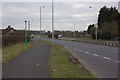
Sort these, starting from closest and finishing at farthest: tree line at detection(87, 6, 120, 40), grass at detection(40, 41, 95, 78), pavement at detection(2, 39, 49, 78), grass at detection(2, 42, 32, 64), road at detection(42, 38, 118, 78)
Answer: grass at detection(40, 41, 95, 78) → pavement at detection(2, 39, 49, 78) → road at detection(42, 38, 118, 78) → grass at detection(2, 42, 32, 64) → tree line at detection(87, 6, 120, 40)

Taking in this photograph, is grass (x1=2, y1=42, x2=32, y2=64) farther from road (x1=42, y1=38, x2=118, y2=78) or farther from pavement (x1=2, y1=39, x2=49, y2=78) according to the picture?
road (x1=42, y1=38, x2=118, y2=78)

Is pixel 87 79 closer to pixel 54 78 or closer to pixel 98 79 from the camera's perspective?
pixel 98 79

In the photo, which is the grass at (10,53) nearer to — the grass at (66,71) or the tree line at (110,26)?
the grass at (66,71)

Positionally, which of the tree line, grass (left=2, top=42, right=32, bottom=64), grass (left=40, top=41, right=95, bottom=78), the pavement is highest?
the tree line

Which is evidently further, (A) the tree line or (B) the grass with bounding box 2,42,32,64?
(A) the tree line

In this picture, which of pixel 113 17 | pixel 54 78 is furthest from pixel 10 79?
pixel 113 17

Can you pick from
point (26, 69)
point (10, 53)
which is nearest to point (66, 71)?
point (26, 69)

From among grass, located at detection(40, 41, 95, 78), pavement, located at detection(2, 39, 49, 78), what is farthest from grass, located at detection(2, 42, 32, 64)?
grass, located at detection(40, 41, 95, 78)

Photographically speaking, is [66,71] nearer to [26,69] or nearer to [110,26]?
[26,69]

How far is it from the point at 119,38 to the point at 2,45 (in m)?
41.9

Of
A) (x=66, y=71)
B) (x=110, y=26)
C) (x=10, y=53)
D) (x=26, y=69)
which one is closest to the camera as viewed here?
(x=66, y=71)

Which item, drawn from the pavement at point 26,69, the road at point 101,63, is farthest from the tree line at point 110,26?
the pavement at point 26,69

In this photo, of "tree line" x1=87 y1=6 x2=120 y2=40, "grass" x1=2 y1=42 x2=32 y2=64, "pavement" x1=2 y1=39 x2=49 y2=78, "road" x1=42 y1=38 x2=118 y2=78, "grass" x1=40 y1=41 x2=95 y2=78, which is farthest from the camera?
"tree line" x1=87 y1=6 x2=120 y2=40

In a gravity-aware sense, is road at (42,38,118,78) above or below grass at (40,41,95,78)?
below
